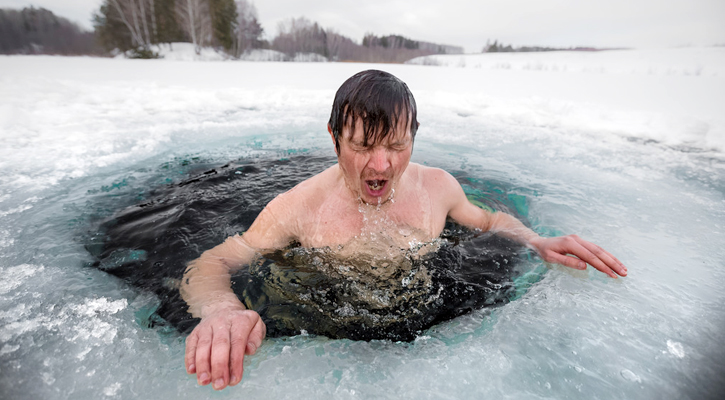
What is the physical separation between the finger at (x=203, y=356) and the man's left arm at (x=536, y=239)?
1.46 metres

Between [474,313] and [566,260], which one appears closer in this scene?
[474,313]

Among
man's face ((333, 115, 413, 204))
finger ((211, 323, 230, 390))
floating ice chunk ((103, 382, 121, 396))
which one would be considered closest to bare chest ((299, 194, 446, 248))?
man's face ((333, 115, 413, 204))

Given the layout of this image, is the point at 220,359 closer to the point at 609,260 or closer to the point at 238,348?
the point at 238,348

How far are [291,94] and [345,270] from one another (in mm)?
6742

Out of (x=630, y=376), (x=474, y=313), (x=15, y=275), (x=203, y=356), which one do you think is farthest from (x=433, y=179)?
(x=15, y=275)

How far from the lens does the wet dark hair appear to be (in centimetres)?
133

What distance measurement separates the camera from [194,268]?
5.51 ft

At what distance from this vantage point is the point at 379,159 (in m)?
1.38

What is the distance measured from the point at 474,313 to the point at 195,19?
31.7 metres

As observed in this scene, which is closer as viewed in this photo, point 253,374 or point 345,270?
point 253,374

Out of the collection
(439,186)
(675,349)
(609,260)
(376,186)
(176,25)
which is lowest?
(675,349)

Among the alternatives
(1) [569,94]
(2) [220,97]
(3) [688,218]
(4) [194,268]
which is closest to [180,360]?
(4) [194,268]

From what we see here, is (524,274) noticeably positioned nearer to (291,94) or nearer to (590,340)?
(590,340)

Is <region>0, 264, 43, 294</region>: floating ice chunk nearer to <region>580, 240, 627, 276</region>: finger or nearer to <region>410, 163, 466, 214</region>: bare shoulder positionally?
<region>410, 163, 466, 214</region>: bare shoulder
